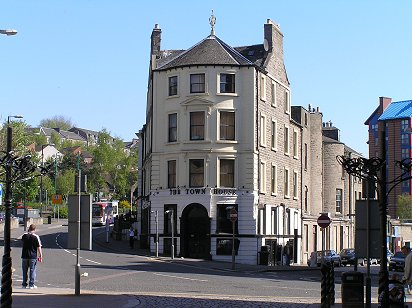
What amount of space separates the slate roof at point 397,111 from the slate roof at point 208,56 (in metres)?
101

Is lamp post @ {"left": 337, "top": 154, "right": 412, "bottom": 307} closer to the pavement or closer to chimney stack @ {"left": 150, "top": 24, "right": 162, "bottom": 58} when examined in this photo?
the pavement

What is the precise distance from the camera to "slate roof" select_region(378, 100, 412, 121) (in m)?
150

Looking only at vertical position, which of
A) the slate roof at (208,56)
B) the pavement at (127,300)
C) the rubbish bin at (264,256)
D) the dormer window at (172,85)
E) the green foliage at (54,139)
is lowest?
the rubbish bin at (264,256)

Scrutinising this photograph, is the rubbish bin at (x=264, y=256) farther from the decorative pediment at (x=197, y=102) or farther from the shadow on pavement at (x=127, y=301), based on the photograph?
the shadow on pavement at (x=127, y=301)

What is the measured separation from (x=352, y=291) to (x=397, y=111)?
13843 centimetres

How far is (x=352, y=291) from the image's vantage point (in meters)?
20.1

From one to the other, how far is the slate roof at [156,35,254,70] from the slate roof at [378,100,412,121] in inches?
3969

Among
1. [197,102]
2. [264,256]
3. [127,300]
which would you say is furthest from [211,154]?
[127,300]

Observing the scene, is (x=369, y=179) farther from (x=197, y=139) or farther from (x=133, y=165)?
(x=133, y=165)

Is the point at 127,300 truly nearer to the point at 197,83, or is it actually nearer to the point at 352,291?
the point at 352,291

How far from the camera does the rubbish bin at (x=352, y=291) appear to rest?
65.7 feet

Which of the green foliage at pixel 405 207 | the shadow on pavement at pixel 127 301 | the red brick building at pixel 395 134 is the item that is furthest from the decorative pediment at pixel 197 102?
the red brick building at pixel 395 134

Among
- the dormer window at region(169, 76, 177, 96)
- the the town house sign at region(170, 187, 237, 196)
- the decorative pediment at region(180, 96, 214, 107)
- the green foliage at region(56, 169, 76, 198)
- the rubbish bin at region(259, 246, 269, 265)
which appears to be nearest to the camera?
the rubbish bin at region(259, 246, 269, 265)

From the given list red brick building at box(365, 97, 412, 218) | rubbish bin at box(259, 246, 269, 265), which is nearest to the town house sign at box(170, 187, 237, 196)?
rubbish bin at box(259, 246, 269, 265)
